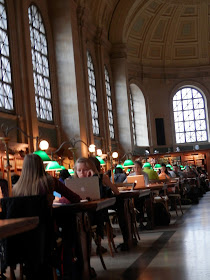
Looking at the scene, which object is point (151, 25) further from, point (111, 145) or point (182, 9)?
point (111, 145)

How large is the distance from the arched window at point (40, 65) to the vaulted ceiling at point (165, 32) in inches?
332

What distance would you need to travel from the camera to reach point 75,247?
211 inches

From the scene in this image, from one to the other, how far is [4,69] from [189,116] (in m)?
20.0

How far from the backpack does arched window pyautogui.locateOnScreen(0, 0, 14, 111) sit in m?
4.71

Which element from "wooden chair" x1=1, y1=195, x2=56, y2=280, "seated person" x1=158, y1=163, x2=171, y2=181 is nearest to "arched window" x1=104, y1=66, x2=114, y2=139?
"seated person" x1=158, y1=163, x2=171, y2=181

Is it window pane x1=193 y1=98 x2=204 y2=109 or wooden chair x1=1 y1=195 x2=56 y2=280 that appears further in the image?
window pane x1=193 y1=98 x2=204 y2=109

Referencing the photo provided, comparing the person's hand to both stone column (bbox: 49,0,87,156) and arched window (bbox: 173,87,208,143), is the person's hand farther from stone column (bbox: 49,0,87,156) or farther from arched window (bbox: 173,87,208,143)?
arched window (bbox: 173,87,208,143)

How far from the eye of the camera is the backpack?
1038 cm

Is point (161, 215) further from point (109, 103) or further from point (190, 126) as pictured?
point (190, 126)

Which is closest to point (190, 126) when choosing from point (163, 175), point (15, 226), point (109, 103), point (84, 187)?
point (109, 103)

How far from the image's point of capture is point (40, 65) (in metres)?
16.1

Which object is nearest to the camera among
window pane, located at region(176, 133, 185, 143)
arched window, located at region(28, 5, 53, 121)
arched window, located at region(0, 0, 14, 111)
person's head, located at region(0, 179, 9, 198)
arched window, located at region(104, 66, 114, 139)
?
person's head, located at region(0, 179, 9, 198)

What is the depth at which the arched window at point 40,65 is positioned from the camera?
15.5m

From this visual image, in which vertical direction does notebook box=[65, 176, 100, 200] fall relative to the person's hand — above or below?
below
